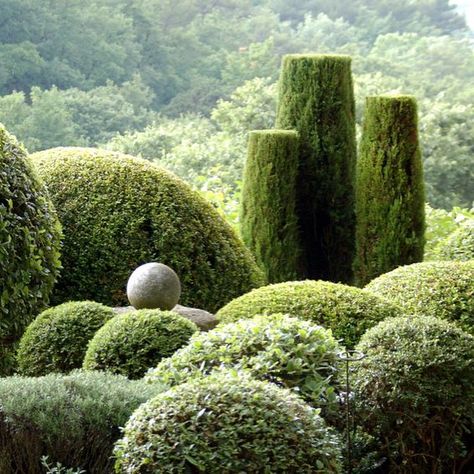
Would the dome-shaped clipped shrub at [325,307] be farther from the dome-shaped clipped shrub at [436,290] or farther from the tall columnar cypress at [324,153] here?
the tall columnar cypress at [324,153]

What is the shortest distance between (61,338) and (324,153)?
4.59m

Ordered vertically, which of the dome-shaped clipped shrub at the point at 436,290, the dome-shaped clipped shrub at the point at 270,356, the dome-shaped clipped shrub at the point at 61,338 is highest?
the dome-shaped clipped shrub at the point at 270,356

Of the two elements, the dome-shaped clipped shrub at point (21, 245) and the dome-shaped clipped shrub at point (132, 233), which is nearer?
the dome-shaped clipped shrub at point (21, 245)

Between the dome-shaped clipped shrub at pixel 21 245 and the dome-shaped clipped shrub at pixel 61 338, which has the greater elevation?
the dome-shaped clipped shrub at pixel 21 245

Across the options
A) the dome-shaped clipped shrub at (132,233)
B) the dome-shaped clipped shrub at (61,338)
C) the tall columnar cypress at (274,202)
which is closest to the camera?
the dome-shaped clipped shrub at (61,338)

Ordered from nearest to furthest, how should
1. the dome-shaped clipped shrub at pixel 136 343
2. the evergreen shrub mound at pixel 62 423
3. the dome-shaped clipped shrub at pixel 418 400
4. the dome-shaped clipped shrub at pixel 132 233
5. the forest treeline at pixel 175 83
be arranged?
the evergreen shrub mound at pixel 62 423 → the dome-shaped clipped shrub at pixel 418 400 → the dome-shaped clipped shrub at pixel 136 343 → the dome-shaped clipped shrub at pixel 132 233 → the forest treeline at pixel 175 83

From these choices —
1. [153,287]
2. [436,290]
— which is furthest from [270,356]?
[436,290]

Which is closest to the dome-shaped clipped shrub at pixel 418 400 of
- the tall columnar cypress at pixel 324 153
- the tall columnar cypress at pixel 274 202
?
the tall columnar cypress at pixel 274 202

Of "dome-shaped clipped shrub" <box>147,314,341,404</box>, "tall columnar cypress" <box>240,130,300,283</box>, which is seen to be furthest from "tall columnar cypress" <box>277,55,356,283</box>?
"dome-shaped clipped shrub" <box>147,314,341,404</box>

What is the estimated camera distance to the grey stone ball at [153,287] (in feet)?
24.1

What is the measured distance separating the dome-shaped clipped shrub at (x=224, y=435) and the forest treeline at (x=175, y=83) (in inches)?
570

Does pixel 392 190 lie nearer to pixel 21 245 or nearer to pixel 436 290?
pixel 436 290

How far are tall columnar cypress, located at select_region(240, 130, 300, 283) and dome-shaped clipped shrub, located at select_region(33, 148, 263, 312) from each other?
1.36m

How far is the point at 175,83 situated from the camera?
78.2ft
